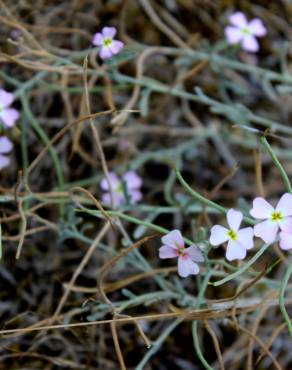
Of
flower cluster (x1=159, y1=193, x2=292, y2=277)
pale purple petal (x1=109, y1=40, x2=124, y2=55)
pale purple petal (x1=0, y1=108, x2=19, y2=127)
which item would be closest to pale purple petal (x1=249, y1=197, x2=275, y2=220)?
flower cluster (x1=159, y1=193, x2=292, y2=277)

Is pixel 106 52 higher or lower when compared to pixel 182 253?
higher

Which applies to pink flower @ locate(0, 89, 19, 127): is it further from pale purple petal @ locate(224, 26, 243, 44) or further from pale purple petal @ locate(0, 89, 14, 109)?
pale purple petal @ locate(224, 26, 243, 44)

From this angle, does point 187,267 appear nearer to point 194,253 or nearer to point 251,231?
point 194,253

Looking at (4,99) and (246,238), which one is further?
(4,99)

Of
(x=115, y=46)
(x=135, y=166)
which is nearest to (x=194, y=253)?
(x=115, y=46)

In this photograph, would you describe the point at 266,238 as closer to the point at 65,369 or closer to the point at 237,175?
the point at 65,369

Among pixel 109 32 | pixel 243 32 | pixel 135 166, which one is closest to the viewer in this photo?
pixel 109 32
